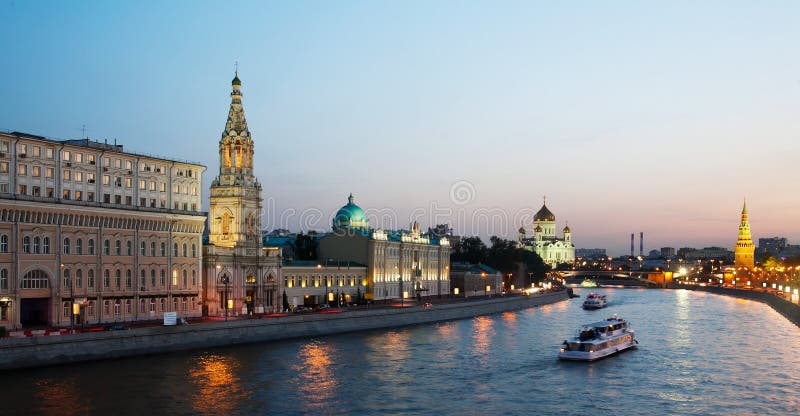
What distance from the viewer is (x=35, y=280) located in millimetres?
59469

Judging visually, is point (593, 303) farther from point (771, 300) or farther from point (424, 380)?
point (424, 380)

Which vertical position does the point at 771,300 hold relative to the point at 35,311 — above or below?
below

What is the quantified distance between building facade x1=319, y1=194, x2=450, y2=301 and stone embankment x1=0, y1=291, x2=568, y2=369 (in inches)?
544

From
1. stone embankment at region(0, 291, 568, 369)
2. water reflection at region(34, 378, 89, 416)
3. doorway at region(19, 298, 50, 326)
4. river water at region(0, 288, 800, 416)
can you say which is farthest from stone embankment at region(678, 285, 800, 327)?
water reflection at region(34, 378, 89, 416)

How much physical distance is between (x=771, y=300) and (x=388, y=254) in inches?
2453

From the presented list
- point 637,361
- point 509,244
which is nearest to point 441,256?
point 509,244

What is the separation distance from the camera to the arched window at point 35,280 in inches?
2314

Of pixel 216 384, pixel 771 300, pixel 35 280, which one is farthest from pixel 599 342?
pixel 771 300

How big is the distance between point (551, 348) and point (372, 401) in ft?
89.5

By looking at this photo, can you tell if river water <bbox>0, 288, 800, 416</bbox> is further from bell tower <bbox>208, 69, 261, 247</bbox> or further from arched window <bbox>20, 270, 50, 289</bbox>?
bell tower <bbox>208, 69, 261, 247</bbox>

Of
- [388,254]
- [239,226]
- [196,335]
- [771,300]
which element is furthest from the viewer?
[771,300]

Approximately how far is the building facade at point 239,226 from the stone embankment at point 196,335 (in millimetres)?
9720

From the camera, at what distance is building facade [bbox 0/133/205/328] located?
58188 millimetres

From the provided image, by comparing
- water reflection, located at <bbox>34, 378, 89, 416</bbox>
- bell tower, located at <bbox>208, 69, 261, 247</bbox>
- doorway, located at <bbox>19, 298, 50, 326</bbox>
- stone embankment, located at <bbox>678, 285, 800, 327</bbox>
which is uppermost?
bell tower, located at <bbox>208, 69, 261, 247</bbox>
